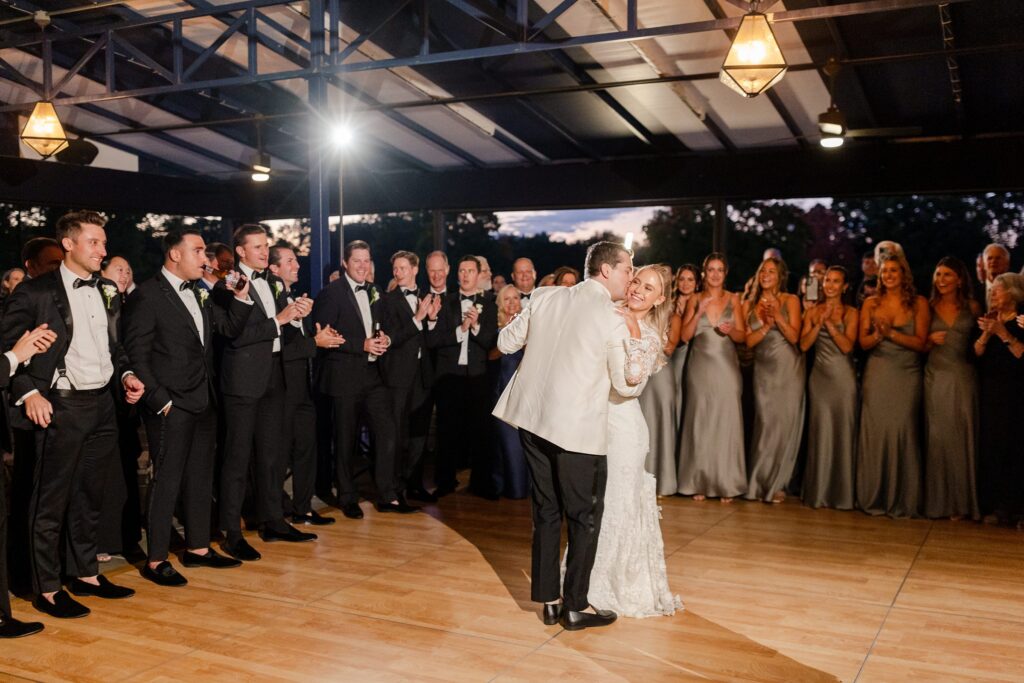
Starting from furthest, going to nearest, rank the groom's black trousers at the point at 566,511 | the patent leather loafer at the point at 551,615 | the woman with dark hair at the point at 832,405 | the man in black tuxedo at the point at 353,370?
the woman with dark hair at the point at 832,405 < the man in black tuxedo at the point at 353,370 < the patent leather loafer at the point at 551,615 < the groom's black trousers at the point at 566,511

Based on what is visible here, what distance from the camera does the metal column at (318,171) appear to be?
23.5 feet

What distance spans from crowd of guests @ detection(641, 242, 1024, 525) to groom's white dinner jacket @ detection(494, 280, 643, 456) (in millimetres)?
2847

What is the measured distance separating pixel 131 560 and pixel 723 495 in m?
3.75

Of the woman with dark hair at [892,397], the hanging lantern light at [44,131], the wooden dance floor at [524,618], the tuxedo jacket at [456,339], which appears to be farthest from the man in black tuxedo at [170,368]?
the hanging lantern light at [44,131]

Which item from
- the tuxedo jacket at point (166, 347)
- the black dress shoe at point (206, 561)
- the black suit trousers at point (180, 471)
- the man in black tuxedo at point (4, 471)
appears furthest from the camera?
the black dress shoe at point (206, 561)

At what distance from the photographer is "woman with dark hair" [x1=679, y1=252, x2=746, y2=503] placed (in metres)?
6.63

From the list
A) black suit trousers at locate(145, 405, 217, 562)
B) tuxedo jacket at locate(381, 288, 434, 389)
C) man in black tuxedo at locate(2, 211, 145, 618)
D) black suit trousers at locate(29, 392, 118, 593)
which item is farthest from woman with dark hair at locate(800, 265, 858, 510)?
black suit trousers at locate(29, 392, 118, 593)

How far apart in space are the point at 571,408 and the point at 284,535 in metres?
2.33

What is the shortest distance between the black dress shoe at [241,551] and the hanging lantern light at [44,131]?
5191mm

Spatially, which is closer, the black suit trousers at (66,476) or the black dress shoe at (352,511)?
the black suit trousers at (66,476)

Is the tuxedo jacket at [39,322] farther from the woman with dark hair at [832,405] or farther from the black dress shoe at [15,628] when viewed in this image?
the woman with dark hair at [832,405]

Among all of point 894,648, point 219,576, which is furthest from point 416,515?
point 894,648

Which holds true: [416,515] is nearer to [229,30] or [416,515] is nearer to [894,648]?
[894,648]

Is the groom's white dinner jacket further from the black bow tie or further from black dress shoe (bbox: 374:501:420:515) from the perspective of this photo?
black dress shoe (bbox: 374:501:420:515)
